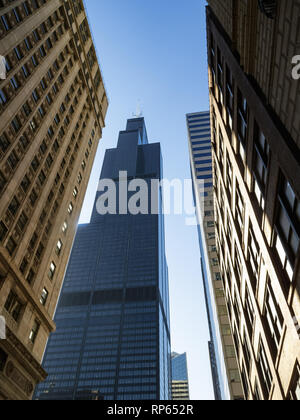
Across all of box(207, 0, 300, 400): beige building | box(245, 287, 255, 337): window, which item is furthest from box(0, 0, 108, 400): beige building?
box(207, 0, 300, 400): beige building

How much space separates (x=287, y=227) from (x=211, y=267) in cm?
5006

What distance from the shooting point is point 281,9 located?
1187 cm

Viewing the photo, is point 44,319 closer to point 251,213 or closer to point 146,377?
point 251,213

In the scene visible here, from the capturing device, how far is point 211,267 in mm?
62844

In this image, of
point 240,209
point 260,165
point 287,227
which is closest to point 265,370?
point 240,209

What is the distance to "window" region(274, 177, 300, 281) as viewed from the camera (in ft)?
43.1

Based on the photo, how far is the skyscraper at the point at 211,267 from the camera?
145 feet

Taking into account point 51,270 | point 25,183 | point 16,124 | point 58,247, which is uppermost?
point 16,124

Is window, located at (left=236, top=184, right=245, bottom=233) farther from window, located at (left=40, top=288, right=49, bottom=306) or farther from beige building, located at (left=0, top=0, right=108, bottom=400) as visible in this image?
window, located at (left=40, top=288, right=49, bottom=306)

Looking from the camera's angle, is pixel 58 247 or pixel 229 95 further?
pixel 58 247

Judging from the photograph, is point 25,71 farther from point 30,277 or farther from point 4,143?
point 30,277

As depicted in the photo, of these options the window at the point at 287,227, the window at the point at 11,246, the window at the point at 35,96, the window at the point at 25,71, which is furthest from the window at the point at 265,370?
the window at the point at 25,71

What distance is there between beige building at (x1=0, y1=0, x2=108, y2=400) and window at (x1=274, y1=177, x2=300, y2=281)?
19.9 meters

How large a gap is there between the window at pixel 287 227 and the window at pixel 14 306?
21.3 metres
